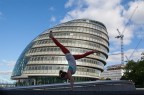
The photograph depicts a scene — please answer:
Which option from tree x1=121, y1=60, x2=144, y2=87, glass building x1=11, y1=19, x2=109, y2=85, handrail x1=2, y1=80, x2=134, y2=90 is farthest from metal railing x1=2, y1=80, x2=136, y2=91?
glass building x1=11, y1=19, x2=109, y2=85

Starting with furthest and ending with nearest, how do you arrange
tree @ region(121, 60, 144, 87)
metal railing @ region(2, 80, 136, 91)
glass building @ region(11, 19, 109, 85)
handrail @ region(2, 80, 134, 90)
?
1. glass building @ region(11, 19, 109, 85)
2. tree @ region(121, 60, 144, 87)
3. metal railing @ region(2, 80, 136, 91)
4. handrail @ region(2, 80, 134, 90)

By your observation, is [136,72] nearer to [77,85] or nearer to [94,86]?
[94,86]

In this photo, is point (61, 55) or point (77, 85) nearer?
point (77, 85)

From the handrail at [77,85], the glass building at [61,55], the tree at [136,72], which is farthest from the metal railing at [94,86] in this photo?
the glass building at [61,55]

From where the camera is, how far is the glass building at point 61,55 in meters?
94.4

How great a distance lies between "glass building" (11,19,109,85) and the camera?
310 feet

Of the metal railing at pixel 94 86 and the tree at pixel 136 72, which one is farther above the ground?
the tree at pixel 136 72

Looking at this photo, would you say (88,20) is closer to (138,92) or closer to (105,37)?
(105,37)

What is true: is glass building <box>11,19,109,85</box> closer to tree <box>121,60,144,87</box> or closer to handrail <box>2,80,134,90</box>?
tree <box>121,60,144,87</box>

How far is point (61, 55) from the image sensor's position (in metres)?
94.4

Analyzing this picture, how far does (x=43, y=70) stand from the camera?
9456 cm

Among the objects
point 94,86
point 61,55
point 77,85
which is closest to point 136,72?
point 61,55

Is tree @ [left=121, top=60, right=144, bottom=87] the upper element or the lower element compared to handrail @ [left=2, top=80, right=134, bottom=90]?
upper

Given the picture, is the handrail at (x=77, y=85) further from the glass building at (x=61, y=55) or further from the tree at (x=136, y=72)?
the glass building at (x=61, y=55)
